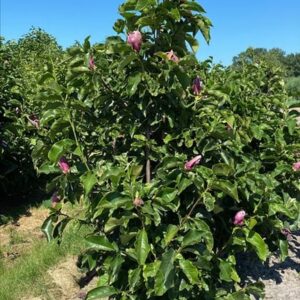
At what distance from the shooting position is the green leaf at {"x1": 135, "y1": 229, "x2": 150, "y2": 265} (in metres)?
2.45

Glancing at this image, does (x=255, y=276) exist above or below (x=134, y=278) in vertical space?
below

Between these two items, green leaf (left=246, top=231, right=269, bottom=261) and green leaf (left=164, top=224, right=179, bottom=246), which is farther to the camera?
green leaf (left=246, top=231, right=269, bottom=261)

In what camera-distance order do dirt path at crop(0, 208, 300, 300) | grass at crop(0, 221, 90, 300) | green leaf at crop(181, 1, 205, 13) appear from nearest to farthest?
1. green leaf at crop(181, 1, 205, 13)
2. dirt path at crop(0, 208, 300, 300)
3. grass at crop(0, 221, 90, 300)

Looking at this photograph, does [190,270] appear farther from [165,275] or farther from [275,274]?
[275,274]

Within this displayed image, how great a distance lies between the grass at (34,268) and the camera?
399cm

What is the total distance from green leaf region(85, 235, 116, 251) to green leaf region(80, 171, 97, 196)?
11.1 inches

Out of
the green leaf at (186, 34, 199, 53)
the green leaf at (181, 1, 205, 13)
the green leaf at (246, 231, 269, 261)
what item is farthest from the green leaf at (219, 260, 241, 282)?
the green leaf at (181, 1, 205, 13)

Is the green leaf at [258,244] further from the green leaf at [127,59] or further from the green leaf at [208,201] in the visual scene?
the green leaf at [127,59]

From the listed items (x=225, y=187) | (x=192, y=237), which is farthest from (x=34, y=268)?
(x=225, y=187)

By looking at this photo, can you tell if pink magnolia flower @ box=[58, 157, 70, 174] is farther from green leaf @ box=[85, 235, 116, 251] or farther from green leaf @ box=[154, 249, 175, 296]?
green leaf @ box=[154, 249, 175, 296]

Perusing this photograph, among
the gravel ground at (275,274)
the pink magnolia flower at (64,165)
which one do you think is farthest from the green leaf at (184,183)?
the gravel ground at (275,274)

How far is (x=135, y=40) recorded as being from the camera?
8.24ft

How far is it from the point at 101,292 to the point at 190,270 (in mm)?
534

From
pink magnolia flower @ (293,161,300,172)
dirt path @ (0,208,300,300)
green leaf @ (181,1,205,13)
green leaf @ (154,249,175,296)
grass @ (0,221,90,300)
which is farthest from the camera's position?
grass @ (0,221,90,300)
